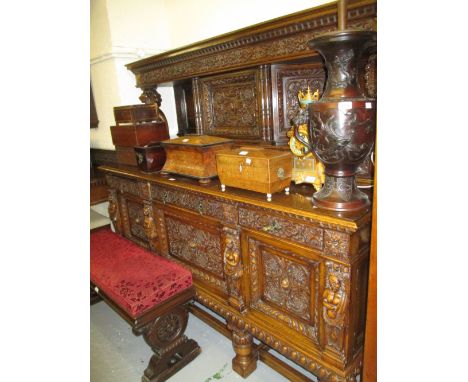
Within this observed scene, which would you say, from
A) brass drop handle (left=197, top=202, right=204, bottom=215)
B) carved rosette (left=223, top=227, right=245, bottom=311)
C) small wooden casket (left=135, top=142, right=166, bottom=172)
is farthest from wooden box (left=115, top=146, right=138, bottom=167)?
carved rosette (left=223, top=227, right=245, bottom=311)

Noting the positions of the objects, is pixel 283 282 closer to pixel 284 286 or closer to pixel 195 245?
pixel 284 286

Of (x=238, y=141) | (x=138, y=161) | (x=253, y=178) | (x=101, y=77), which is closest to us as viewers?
(x=253, y=178)

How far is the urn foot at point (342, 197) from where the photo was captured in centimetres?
133

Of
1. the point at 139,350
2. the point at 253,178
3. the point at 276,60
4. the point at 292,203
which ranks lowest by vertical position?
the point at 139,350

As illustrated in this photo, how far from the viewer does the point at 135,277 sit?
2.04 meters

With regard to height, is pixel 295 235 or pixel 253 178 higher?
pixel 253 178

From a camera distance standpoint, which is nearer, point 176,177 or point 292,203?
point 292,203

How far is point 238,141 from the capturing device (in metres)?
2.19

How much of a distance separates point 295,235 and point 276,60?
3.03ft

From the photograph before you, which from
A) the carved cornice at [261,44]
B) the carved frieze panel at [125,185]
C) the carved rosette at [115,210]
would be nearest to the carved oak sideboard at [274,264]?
the carved frieze panel at [125,185]

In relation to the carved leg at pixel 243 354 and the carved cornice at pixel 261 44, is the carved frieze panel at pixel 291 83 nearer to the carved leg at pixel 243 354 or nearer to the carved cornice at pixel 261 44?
the carved cornice at pixel 261 44
